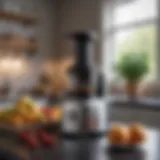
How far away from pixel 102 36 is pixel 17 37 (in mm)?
1317

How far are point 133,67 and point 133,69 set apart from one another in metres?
0.03

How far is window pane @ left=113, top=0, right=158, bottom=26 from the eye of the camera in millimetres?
4277

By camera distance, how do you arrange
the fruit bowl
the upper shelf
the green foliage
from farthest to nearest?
the upper shelf < the green foliage < the fruit bowl

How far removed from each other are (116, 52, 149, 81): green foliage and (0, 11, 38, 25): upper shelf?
1.95 m

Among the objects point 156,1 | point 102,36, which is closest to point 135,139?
point 156,1

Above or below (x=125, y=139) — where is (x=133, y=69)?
above

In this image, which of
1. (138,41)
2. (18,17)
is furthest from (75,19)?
(138,41)

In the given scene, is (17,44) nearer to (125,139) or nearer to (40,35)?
(40,35)

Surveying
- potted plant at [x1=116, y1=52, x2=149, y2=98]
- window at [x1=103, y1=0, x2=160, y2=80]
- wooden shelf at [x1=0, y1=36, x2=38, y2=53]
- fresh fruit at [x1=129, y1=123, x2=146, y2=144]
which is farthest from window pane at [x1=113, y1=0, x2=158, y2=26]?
fresh fruit at [x1=129, y1=123, x2=146, y2=144]

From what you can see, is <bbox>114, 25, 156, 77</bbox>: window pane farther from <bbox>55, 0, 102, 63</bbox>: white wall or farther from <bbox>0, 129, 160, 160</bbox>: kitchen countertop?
<bbox>0, 129, 160, 160</bbox>: kitchen countertop

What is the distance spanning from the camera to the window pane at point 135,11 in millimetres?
4277

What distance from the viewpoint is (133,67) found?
12.2ft

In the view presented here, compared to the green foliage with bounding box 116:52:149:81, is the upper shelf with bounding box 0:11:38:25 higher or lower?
higher

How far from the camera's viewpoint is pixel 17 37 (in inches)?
209
